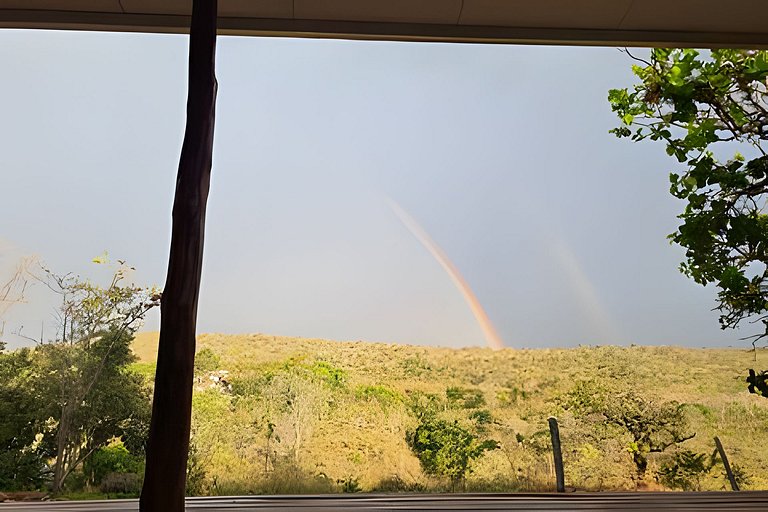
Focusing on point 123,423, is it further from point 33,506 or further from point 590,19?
point 590,19

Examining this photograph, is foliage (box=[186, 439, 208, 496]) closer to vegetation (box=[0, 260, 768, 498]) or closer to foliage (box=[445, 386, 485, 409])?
vegetation (box=[0, 260, 768, 498])

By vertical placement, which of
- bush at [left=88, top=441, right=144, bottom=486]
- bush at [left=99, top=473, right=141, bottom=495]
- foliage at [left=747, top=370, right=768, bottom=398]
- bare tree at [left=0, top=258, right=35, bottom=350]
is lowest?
bush at [left=99, top=473, right=141, bottom=495]

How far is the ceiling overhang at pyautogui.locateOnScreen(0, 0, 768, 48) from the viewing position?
1968mm

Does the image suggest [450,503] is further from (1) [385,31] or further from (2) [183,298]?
(1) [385,31]

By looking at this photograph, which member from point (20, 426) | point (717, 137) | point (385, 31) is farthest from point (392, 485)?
point (385, 31)

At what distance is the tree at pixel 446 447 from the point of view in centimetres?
495

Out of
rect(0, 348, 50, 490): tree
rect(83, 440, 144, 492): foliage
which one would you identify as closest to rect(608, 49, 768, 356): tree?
rect(83, 440, 144, 492): foliage

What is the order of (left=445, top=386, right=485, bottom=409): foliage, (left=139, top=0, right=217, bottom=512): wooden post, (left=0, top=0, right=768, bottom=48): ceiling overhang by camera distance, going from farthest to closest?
(left=445, top=386, right=485, bottom=409): foliage → (left=0, top=0, right=768, bottom=48): ceiling overhang → (left=139, top=0, right=217, bottom=512): wooden post

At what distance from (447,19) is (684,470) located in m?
4.42

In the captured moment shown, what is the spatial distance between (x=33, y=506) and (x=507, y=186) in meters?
4.65

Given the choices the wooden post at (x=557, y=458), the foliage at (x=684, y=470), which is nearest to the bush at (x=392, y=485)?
the wooden post at (x=557, y=458)

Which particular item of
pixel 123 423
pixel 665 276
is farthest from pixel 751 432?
pixel 123 423

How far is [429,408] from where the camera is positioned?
526cm

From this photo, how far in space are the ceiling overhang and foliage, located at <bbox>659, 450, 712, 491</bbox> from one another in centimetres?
384
